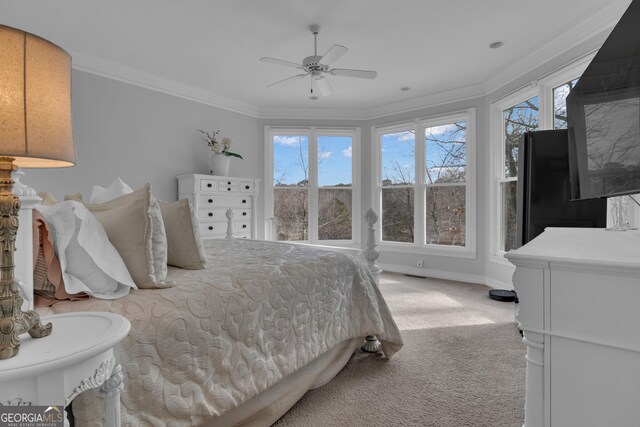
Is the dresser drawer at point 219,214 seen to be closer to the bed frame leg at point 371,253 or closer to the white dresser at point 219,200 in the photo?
the white dresser at point 219,200

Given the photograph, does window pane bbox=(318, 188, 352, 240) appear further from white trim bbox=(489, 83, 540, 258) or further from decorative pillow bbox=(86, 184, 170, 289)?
decorative pillow bbox=(86, 184, 170, 289)

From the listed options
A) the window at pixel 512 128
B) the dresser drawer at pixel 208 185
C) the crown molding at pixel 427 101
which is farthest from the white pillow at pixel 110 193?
the crown molding at pixel 427 101

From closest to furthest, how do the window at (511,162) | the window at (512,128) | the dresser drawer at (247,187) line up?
the window at (512,128)
the window at (511,162)
the dresser drawer at (247,187)

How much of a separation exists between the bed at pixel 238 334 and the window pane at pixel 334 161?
338 cm

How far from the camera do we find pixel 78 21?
278 centimetres

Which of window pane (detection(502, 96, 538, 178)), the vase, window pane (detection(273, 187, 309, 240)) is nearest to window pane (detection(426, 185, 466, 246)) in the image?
window pane (detection(502, 96, 538, 178))

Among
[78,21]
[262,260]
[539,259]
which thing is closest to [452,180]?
[262,260]

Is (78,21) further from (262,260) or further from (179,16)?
(262,260)

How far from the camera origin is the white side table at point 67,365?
2.09 ft

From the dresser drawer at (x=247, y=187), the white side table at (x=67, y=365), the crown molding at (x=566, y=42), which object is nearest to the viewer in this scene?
the white side table at (x=67, y=365)

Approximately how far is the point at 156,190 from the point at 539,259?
4142 millimetres

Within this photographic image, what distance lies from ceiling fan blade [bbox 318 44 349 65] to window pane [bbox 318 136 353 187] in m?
2.57

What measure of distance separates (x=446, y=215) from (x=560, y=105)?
6.45ft

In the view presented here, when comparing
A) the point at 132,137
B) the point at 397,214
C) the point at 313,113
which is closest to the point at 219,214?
the point at 132,137
